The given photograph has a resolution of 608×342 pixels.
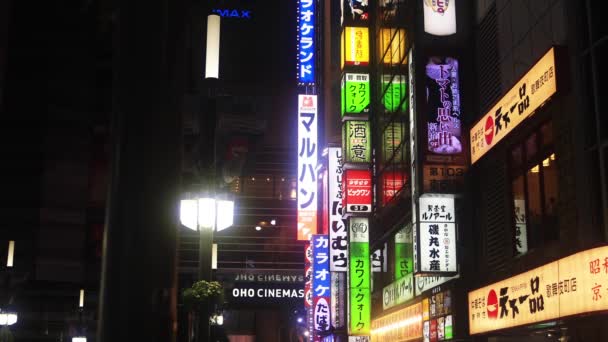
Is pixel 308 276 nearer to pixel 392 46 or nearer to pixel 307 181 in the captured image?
pixel 307 181

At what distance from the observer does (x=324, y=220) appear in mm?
37156

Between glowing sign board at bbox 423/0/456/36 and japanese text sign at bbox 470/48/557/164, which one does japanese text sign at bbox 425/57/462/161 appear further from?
glowing sign board at bbox 423/0/456/36

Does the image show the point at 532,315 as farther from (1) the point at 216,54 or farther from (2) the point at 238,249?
(2) the point at 238,249

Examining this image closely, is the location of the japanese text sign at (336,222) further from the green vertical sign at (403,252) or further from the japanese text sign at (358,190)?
the green vertical sign at (403,252)

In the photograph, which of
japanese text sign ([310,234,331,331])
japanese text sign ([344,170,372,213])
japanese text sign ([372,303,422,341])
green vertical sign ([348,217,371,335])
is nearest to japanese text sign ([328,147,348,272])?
green vertical sign ([348,217,371,335])

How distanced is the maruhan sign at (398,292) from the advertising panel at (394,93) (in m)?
6.46

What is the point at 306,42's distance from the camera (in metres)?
41.9

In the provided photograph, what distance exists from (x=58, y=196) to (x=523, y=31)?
41.4 ft

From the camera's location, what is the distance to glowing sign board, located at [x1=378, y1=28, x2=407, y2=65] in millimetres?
26953

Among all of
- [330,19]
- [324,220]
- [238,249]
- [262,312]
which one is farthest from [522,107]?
[262,312]

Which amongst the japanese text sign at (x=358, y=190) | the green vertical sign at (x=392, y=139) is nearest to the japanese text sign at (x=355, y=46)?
the green vertical sign at (x=392, y=139)

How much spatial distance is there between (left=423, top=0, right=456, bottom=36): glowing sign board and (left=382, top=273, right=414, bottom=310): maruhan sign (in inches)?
371

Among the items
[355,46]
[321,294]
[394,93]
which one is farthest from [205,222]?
[321,294]

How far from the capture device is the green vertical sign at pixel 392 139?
2795 centimetres
